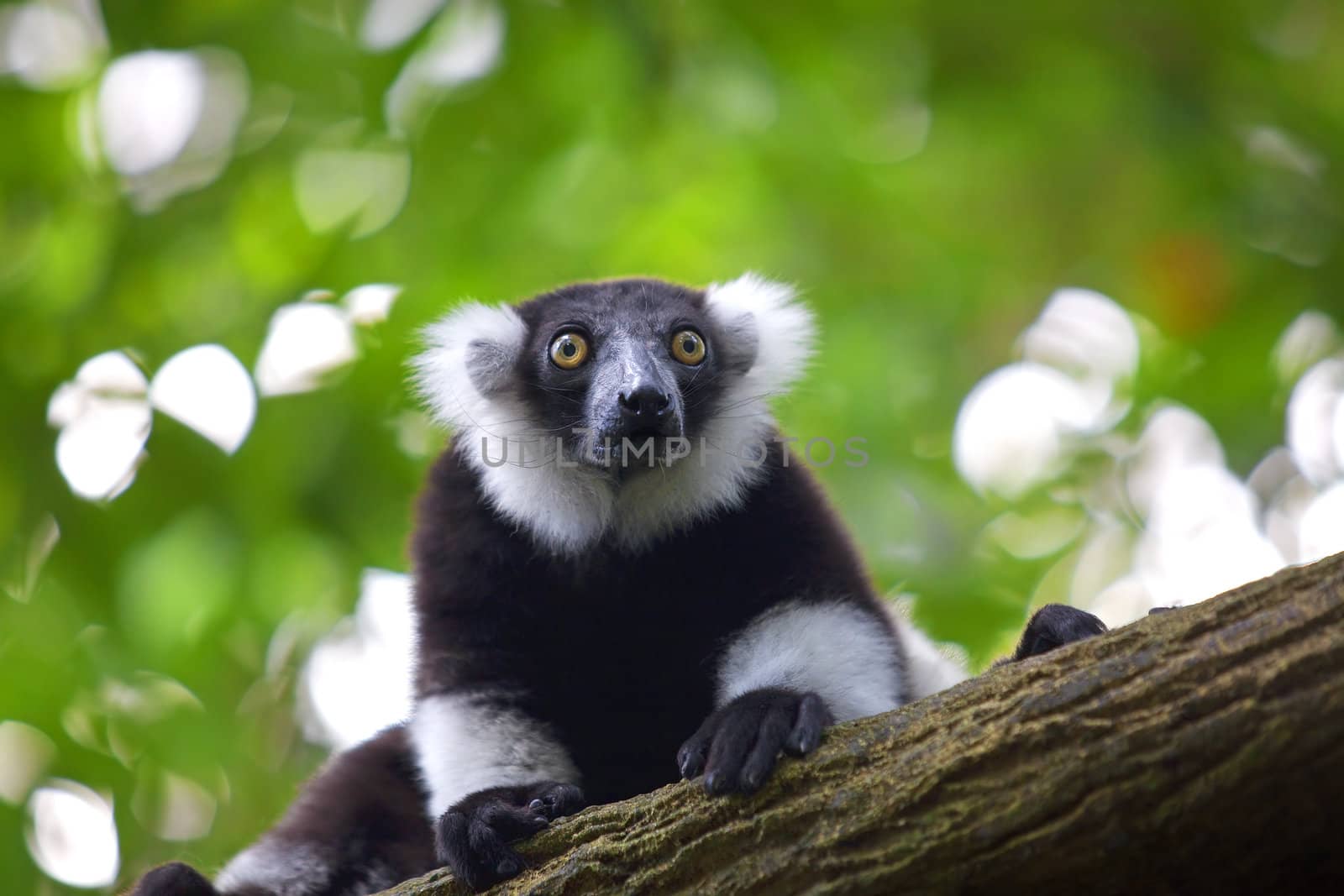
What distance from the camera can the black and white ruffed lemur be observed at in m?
4.66

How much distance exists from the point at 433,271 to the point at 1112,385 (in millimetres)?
4411

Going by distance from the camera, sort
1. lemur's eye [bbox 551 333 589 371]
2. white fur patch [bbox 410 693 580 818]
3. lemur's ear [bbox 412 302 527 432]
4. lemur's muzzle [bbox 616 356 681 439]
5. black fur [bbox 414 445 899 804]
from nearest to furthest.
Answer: white fur patch [bbox 410 693 580 818] < black fur [bbox 414 445 899 804] < lemur's muzzle [bbox 616 356 681 439] < lemur's eye [bbox 551 333 589 371] < lemur's ear [bbox 412 302 527 432]

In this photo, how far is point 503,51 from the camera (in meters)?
6.33

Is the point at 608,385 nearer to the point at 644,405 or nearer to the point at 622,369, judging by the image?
the point at 622,369

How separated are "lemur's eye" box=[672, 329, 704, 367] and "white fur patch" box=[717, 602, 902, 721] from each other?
1.27 meters

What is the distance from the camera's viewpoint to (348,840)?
529cm

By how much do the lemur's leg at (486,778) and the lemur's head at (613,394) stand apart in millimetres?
762

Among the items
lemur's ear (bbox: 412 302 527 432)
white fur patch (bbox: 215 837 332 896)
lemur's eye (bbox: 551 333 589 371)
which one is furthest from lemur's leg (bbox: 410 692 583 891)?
lemur's eye (bbox: 551 333 589 371)

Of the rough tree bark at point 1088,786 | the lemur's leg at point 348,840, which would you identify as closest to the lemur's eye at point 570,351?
the lemur's leg at point 348,840

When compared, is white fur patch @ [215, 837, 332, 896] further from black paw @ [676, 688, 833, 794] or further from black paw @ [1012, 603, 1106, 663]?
black paw @ [1012, 603, 1106, 663]

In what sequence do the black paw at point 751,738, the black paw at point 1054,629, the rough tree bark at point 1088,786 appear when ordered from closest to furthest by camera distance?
the rough tree bark at point 1088,786, the black paw at point 751,738, the black paw at point 1054,629

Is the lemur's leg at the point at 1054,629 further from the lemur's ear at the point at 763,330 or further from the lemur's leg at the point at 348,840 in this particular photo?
the lemur's leg at the point at 348,840

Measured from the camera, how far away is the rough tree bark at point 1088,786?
9.93 ft

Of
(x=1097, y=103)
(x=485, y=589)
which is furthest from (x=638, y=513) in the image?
(x=1097, y=103)
